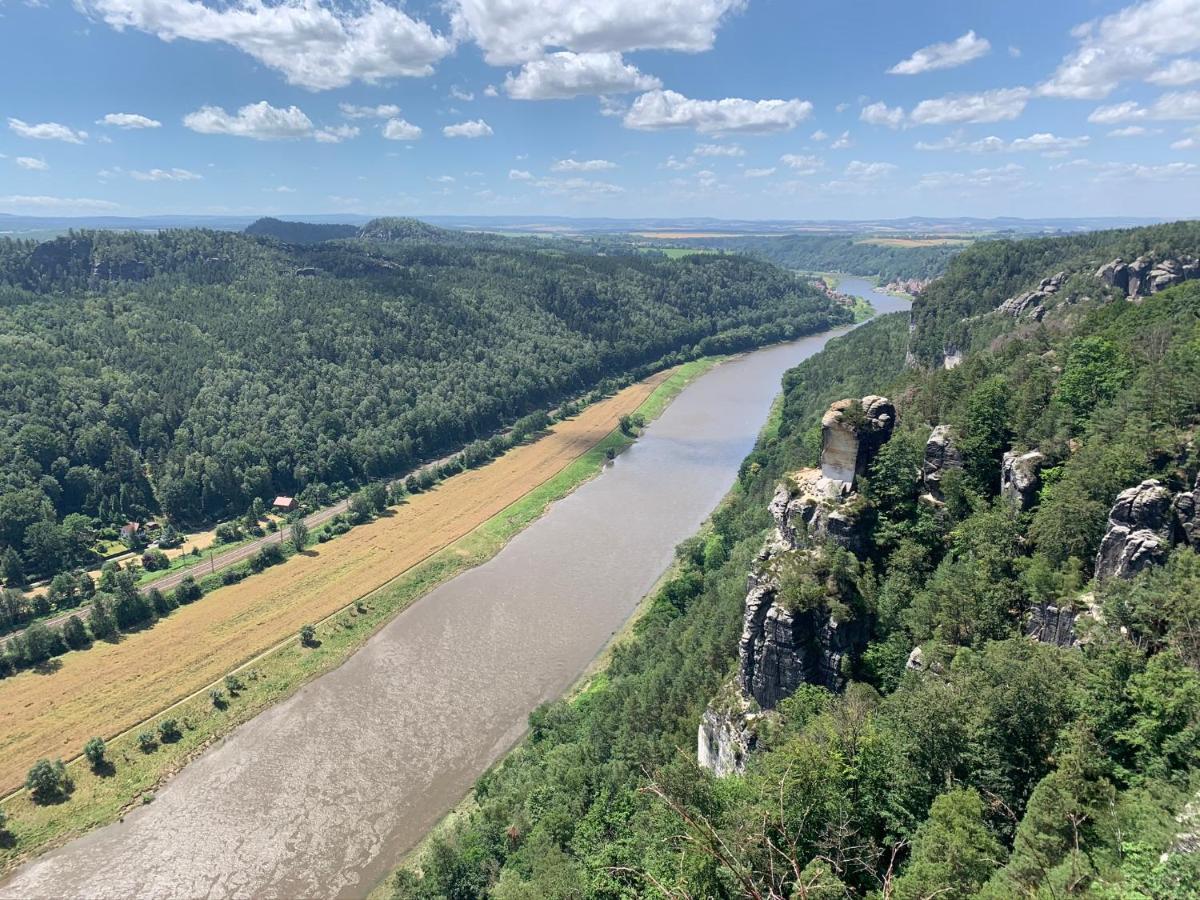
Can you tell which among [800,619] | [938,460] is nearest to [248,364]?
[800,619]

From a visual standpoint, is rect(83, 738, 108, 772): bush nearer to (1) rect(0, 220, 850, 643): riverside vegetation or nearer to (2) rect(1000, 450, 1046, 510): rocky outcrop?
(1) rect(0, 220, 850, 643): riverside vegetation

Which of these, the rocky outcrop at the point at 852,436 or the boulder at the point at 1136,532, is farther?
the rocky outcrop at the point at 852,436

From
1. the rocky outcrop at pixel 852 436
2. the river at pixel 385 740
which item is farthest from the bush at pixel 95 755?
the rocky outcrop at pixel 852 436

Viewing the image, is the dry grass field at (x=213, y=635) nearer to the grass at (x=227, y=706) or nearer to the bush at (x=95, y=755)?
the grass at (x=227, y=706)

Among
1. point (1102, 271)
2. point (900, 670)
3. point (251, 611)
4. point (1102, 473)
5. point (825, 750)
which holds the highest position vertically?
point (1102, 271)

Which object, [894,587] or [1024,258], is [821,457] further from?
[1024,258]

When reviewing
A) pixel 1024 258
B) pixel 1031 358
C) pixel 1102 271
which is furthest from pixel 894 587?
pixel 1024 258
